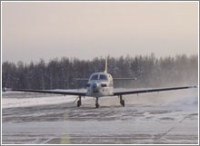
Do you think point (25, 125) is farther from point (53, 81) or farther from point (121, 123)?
point (53, 81)

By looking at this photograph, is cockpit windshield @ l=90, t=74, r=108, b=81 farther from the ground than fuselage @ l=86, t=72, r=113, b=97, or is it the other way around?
cockpit windshield @ l=90, t=74, r=108, b=81

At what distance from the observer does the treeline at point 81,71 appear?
114488 mm

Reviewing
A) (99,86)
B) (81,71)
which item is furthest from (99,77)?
(81,71)

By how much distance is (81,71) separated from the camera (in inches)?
5182

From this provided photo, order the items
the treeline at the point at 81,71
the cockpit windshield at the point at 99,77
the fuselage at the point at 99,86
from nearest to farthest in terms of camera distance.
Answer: the fuselage at the point at 99,86, the cockpit windshield at the point at 99,77, the treeline at the point at 81,71

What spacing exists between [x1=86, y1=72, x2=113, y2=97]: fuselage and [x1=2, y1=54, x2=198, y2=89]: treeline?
75907 mm

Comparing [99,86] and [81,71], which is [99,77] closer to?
[99,86]

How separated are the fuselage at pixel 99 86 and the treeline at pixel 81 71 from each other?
75.9 metres

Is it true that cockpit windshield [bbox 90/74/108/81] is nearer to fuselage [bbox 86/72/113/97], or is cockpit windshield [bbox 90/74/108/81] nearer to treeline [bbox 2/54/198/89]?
fuselage [bbox 86/72/113/97]

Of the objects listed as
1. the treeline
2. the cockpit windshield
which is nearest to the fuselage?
the cockpit windshield

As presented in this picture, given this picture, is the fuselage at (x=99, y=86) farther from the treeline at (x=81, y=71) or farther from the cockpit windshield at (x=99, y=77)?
the treeline at (x=81, y=71)

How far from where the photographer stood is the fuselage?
1110 inches

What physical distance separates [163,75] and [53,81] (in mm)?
34301

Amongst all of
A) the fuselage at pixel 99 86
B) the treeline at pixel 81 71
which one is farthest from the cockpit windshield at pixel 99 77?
the treeline at pixel 81 71
